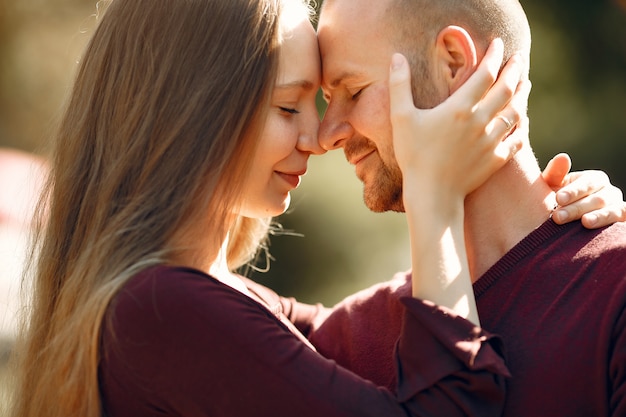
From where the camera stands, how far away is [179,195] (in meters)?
2.02

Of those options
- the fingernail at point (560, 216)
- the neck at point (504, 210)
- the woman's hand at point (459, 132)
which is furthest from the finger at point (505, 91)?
the fingernail at point (560, 216)

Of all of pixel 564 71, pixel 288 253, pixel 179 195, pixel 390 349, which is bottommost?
pixel 288 253

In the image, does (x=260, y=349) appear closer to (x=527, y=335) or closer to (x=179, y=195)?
(x=179, y=195)

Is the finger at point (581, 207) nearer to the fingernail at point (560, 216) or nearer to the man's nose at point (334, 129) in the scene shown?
the fingernail at point (560, 216)

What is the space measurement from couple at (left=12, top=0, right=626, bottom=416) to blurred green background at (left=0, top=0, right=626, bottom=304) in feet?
10.0

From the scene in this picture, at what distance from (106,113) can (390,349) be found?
987mm

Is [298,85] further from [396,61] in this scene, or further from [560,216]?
[560,216]

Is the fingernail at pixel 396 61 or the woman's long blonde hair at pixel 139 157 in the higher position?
the fingernail at pixel 396 61

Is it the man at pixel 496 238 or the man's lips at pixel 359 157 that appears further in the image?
the man's lips at pixel 359 157

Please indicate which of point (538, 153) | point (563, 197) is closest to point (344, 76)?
point (563, 197)

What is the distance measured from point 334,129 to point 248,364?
2.73ft

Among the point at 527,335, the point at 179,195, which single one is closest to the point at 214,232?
the point at 179,195

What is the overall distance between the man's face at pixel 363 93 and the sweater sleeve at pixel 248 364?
623mm

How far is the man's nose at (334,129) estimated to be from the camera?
A: 2373 mm
